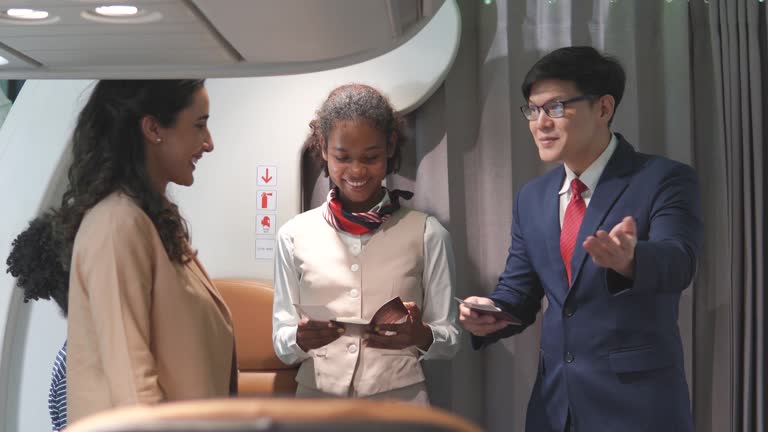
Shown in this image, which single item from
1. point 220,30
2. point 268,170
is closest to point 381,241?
point 268,170

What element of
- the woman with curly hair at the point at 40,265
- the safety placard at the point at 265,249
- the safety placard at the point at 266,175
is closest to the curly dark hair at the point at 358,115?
the safety placard at the point at 266,175

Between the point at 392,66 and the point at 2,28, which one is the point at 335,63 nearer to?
the point at 2,28

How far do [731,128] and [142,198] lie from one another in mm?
2175

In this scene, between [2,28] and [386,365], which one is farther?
[386,365]

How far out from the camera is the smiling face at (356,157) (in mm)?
2715

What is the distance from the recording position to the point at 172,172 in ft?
6.59

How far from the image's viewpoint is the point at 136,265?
172cm

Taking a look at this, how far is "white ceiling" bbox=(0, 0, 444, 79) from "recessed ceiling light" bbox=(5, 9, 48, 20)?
0.02m

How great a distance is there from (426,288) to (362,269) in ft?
0.74

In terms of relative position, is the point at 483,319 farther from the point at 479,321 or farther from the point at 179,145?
the point at 179,145

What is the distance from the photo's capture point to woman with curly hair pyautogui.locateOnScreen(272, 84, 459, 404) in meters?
2.64

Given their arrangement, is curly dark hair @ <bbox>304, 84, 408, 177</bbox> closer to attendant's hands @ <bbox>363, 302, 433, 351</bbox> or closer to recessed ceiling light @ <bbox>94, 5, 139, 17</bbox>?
attendant's hands @ <bbox>363, 302, 433, 351</bbox>

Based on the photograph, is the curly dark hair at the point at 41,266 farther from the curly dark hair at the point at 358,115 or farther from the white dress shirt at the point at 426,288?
the curly dark hair at the point at 358,115

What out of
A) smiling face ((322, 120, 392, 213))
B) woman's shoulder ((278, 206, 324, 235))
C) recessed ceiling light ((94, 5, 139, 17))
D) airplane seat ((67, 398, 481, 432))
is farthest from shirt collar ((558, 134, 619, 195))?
airplane seat ((67, 398, 481, 432))
